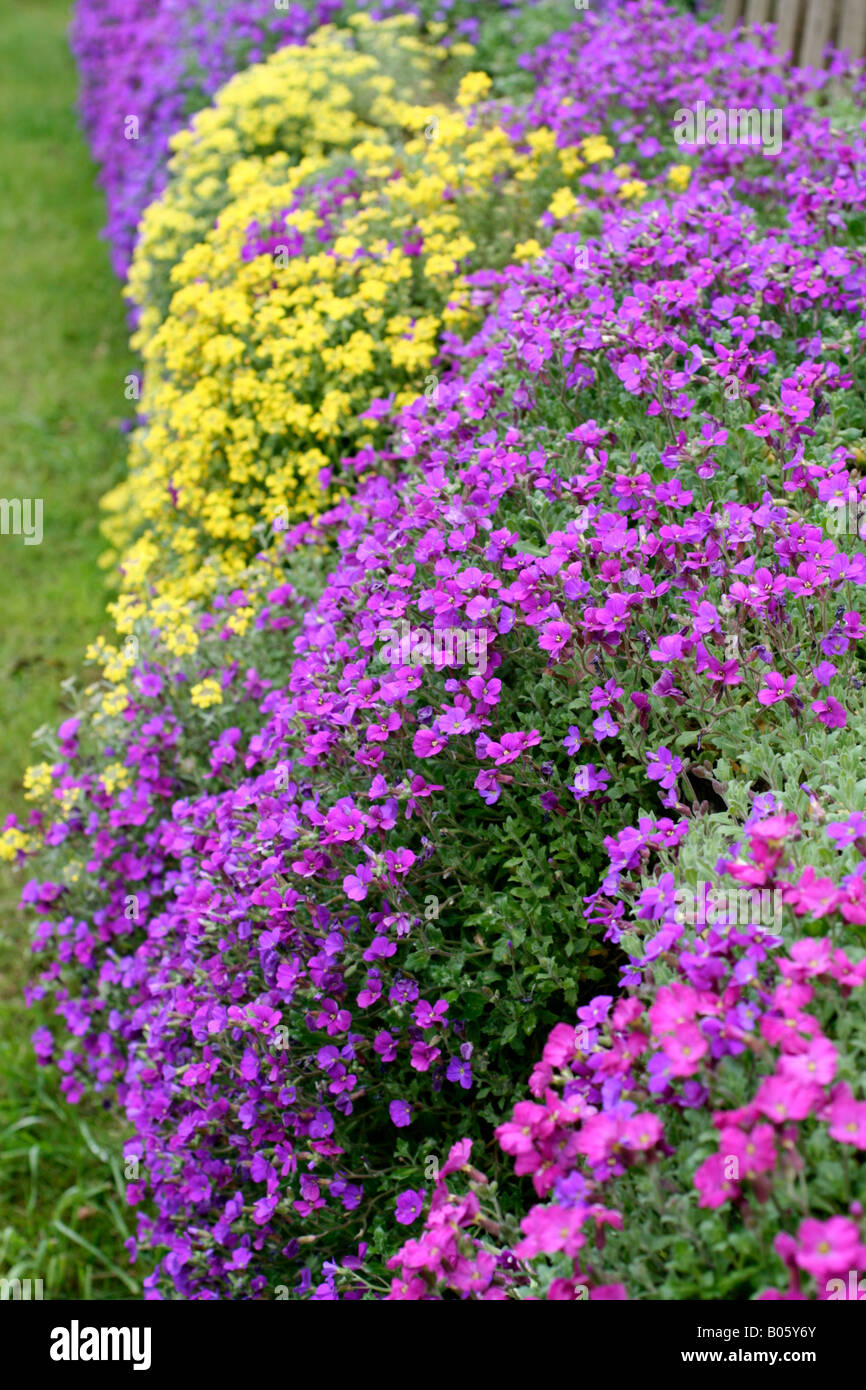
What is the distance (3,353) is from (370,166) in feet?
12.9

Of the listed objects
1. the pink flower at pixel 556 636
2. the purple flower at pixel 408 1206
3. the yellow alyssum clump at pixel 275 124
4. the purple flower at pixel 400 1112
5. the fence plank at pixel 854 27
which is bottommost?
the purple flower at pixel 408 1206

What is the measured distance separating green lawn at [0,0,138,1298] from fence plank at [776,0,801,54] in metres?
3.98

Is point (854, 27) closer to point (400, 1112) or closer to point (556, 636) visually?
point (556, 636)

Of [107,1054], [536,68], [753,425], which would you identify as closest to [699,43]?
[536,68]

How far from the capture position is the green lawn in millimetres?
3428

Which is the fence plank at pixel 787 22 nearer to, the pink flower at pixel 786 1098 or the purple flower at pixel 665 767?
the purple flower at pixel 665 767

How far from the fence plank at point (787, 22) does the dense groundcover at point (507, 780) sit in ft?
5.88

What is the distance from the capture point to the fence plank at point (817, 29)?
5535 mm

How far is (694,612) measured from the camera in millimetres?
2365

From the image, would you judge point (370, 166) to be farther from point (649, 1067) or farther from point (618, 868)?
point (649, 1067)

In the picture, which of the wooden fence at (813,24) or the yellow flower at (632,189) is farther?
the wooden fence at (813,24)

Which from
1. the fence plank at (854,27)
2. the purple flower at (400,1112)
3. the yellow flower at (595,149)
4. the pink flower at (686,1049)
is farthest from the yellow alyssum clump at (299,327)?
the pink flower at (686,1049)

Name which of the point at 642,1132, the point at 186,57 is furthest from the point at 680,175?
the point at 186,57

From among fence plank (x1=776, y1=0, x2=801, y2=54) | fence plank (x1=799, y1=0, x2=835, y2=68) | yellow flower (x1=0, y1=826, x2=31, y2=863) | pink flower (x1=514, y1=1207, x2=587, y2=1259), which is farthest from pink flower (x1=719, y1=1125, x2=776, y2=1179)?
fence plank (x1=776, y1=0, x2=801, y2=54)
